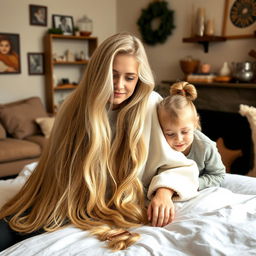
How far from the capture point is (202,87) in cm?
384

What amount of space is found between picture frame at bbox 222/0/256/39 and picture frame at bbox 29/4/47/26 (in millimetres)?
2369

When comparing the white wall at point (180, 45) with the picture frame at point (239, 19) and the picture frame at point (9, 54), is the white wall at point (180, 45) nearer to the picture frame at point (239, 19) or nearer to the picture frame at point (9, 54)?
the picture frame at point (239, 19)

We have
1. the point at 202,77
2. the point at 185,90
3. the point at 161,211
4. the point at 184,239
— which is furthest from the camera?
the point at 202,77

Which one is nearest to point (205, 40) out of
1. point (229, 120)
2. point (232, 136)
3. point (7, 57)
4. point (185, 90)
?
point (229, 120)

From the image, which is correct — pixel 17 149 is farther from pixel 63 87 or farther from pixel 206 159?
pixel 206 159

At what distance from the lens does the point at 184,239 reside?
91 centimetres

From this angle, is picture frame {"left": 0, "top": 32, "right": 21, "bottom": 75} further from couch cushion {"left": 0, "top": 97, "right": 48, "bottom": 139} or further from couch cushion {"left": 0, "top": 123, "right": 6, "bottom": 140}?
couch cushion {"left": 0, "top": 123, "right": 6, "bottom": 140}

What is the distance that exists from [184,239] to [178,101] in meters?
0.56

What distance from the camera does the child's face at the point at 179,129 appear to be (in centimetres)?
125

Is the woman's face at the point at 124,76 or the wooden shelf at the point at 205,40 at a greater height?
the wooden shelf at the point at 205,40

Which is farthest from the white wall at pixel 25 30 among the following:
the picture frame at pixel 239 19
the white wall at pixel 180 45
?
the picture frame at pixel 239 19

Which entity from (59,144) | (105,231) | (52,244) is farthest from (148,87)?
(52,244)

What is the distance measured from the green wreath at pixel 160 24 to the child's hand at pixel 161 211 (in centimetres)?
345

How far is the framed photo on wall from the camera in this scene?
4391 mm
